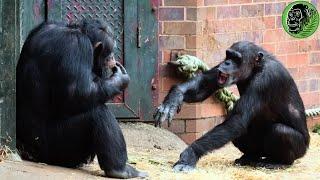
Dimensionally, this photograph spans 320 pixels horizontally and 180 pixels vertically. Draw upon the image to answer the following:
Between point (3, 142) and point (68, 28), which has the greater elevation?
point (68, 28)

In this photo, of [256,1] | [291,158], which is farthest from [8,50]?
[256,1]

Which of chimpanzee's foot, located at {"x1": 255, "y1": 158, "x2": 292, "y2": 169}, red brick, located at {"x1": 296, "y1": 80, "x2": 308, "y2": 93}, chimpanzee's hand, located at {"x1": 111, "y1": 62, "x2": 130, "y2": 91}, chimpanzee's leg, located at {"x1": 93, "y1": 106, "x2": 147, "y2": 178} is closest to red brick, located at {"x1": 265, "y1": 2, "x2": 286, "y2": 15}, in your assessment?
red brick, located at {"x1": 296, "y1": 80, "x2": 308, "y2": 93}

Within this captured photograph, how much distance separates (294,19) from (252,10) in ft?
3.07

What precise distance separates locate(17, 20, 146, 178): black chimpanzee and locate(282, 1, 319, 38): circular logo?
4.10 meters

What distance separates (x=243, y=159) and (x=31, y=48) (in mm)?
2503

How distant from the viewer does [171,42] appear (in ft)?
32.6

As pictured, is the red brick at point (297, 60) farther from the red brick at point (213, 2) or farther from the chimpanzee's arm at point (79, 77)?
the chimpanzee's arm at point (79, 77)

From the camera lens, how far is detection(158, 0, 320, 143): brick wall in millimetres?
9867

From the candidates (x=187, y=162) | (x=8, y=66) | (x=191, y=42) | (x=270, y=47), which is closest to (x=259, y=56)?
(x=187, y=162)

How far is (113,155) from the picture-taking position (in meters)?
7.21

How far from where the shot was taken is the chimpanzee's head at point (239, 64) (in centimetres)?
849

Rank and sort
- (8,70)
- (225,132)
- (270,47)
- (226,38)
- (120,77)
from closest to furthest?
1. (8,70)
2. (120,77)
3. (225,132)
4. (226,38)
5. (270,47)

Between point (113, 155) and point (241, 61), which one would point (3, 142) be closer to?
point (113, 155)

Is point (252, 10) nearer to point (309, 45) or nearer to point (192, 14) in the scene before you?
point (192, 14)
